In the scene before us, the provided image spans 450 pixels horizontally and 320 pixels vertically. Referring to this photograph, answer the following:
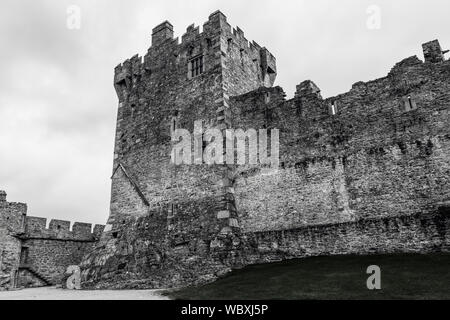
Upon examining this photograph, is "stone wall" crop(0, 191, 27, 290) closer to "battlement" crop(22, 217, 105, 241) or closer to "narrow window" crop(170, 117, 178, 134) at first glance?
"battlement" crop(22, 217, 105, 241)

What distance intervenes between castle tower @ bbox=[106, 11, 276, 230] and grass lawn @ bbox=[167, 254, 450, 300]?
17.1ft

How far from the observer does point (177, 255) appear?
16938mm

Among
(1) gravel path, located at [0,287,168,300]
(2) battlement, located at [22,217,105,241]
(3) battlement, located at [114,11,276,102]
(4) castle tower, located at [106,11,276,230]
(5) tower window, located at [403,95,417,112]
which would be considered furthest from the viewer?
(2) battlement, located at [22,217,105,241]

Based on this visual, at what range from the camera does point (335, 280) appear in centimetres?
1075

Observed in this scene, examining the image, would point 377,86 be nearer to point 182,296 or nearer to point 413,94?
point 413,94

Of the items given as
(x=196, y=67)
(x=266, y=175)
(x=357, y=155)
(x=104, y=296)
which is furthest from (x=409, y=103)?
(x=104, y=296)

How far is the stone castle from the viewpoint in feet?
45.5

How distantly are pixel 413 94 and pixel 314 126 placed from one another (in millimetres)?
3926

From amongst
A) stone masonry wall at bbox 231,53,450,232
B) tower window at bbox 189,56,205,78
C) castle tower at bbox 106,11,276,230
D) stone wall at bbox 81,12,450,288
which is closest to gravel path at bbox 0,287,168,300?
stone wall at bbox 81,12,450,288

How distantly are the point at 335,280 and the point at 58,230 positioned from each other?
2060cm

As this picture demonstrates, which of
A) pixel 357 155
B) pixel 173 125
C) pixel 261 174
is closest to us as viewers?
pixel 357 155

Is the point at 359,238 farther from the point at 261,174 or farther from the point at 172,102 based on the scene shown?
the point at 172,102

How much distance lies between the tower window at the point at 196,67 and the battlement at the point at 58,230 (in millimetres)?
11061
